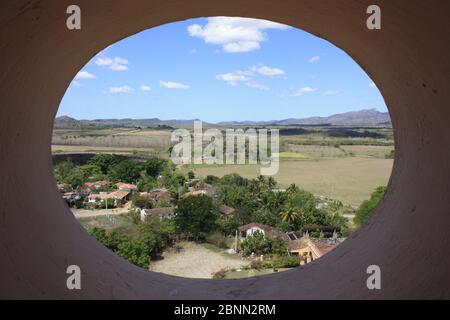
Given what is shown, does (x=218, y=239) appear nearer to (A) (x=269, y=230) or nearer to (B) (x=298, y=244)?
(A) (x=269, y=230)

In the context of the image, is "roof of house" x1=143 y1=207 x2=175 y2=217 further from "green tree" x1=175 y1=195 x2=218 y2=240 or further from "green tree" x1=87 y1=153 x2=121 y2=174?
"green tree" x1=87 y1=153 x2=121 y2=174

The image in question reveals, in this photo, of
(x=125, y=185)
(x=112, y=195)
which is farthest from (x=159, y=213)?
(x=125, y=185)

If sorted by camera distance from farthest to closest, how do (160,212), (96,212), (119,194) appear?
(119,194), (96,212), (160,212)

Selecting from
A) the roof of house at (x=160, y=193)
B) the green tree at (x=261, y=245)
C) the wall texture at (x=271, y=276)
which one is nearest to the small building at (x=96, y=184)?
the roof of house at (x=160, y=193)

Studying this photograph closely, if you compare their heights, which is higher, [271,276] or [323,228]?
[271,276]

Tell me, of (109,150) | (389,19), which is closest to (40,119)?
(389,19)

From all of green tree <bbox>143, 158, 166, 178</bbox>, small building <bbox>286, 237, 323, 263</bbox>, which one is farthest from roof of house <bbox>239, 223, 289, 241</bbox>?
green tree <bbox>143, 158, 166, 178</bbox>
